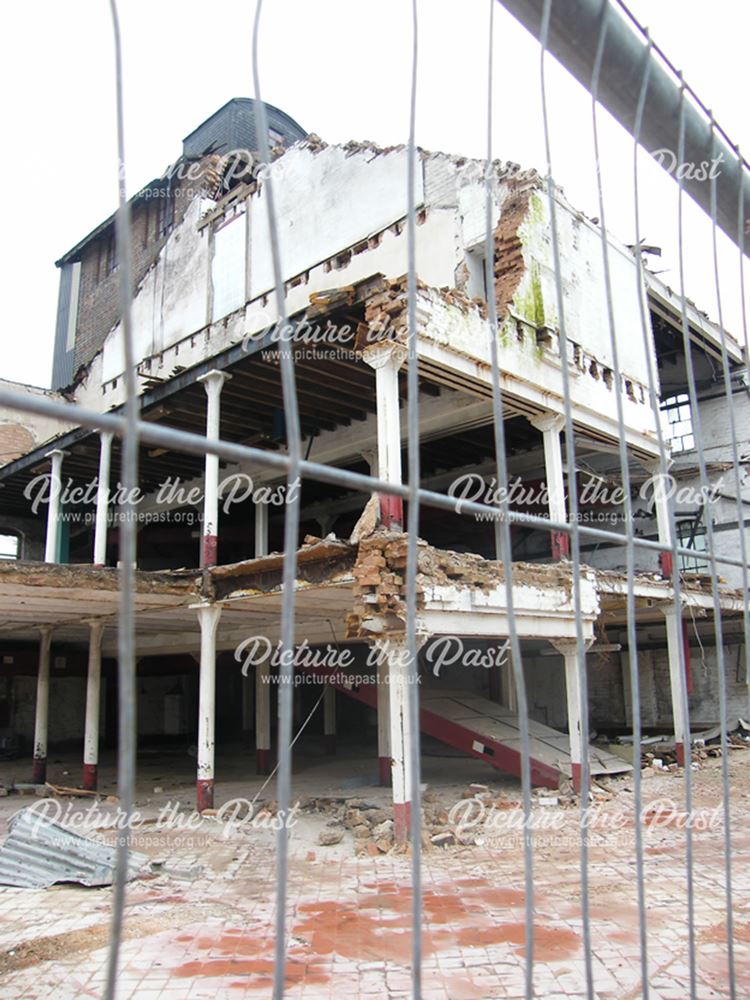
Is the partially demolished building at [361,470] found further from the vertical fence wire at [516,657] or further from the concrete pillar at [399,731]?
the vertical fence wire at [516,657]

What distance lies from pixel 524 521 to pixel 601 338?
1473 centimetres

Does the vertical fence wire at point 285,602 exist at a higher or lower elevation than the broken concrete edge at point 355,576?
lower

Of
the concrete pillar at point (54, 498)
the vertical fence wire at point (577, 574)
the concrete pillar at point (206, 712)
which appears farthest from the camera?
the concrete pillar at point (54, 498)

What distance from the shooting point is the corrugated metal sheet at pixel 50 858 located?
844 centimetres

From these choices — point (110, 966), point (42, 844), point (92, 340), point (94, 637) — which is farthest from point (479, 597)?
point (92, 340)

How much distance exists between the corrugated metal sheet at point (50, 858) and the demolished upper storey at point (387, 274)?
714 cm

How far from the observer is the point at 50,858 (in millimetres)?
8680

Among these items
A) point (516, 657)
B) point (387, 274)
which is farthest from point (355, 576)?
point (516, 657)

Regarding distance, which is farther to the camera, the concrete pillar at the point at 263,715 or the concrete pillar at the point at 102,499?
the concrete pillar at the point at 263,715

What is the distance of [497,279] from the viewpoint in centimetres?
1405

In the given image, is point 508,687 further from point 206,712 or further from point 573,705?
point 206,712

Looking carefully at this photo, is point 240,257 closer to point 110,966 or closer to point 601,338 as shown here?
point 601,338

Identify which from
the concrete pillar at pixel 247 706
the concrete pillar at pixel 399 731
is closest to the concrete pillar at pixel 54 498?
the concrete pillar at pixel 399 731

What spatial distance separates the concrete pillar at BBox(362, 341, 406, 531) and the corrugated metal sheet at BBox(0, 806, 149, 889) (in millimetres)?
5220
